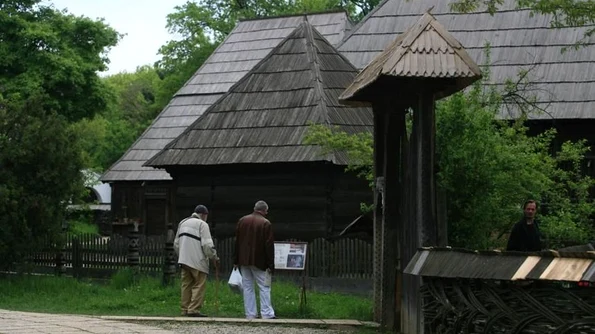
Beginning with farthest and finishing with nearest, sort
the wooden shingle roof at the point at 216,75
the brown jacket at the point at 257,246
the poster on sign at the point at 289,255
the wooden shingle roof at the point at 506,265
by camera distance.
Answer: the wooden shingle roof at the point at 216,75
the poster on sign at the point at 289,255
the brown jacket at the point at 257,246
the wooden shingle roof at the point at 506,265

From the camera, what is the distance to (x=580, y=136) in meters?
25.3

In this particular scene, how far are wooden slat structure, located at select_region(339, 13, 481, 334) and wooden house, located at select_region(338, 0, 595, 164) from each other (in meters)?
11.0

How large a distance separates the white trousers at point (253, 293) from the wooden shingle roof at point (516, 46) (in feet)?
36.7

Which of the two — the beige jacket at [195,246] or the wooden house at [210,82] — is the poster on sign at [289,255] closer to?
the beige jacket at [195,246]

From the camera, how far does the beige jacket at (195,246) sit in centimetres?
1505

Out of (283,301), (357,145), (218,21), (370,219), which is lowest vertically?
(283,301)

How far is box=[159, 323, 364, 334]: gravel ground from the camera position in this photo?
40.9 feet

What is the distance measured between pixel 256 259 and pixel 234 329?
1776mm

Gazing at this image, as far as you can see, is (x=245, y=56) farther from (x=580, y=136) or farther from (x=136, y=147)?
(x=580, y=136)

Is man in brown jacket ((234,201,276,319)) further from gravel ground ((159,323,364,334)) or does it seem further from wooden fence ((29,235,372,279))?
wooden fence ((29,235,372,279))

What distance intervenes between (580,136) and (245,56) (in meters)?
12.2

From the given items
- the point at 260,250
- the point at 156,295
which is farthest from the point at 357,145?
the point at 156,295

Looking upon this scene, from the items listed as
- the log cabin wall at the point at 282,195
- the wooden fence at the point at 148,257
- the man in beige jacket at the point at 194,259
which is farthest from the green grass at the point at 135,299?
the log cabin wall at the point at 282,195

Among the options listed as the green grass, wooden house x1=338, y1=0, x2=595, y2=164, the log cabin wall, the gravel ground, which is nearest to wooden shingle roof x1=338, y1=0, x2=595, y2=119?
wooden house x1=338, y1=0, x2=595, y2=164
